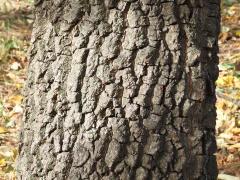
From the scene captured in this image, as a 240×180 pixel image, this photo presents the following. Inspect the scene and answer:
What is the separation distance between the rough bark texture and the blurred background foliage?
1076 millimetres

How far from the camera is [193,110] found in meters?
2.49

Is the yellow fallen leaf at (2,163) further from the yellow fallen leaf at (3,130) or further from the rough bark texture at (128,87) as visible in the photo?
the rough bark texture at (128,87)

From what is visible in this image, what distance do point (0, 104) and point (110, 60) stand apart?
252cm

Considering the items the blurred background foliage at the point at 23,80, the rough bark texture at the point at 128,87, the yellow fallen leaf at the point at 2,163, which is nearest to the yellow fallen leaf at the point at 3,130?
the blurred background foliage at the point at 23,80

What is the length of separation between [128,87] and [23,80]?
10.1ft

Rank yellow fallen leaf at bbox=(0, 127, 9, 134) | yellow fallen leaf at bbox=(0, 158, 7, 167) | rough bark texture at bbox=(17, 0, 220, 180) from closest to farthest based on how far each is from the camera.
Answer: rough bark texture at bbox=(17, 0, 220, 180) → yellow fallen leaf at bbox=(0, 158, 7, 167) → yellow fallen leaf at bbox=(0, 127, 9, 134)

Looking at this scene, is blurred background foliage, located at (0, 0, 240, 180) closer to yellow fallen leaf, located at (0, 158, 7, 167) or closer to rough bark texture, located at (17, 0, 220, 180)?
yellow fallen leaf, located at (0, 158, 7, 167)

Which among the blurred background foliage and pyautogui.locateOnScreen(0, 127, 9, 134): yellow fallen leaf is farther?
pyautogui.locateOnScreen(0, 127, 9, 134): yellow fallen leaf

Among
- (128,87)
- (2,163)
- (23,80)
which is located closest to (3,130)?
(2,163)

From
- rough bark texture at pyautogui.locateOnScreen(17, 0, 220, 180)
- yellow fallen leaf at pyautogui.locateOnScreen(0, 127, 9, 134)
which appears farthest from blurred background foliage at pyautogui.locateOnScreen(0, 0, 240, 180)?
rough bark texture at pyautogui.locateOnScreen(17, 0, 220, 180)

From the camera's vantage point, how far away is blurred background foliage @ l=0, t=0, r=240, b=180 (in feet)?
12.7

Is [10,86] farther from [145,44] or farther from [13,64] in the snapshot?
[145,44]

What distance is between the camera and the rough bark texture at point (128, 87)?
2.41 metres

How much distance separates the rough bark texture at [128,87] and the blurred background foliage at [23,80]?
1076 mm
